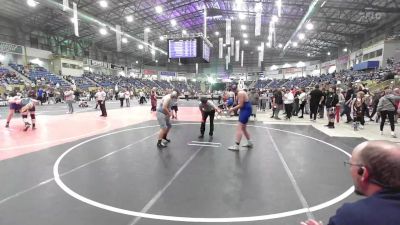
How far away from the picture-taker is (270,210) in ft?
11.5

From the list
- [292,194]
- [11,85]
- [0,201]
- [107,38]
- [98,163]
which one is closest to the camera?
[0,201]

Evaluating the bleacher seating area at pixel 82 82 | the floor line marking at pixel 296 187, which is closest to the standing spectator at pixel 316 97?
the floor line marking at pixel 296 187

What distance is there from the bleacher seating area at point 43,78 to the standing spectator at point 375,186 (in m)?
33.0

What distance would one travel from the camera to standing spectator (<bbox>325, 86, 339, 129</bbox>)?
422 inches

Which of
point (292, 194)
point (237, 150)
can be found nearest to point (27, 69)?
point (237, 150)

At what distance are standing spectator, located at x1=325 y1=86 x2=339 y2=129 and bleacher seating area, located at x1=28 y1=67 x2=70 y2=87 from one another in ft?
93.9

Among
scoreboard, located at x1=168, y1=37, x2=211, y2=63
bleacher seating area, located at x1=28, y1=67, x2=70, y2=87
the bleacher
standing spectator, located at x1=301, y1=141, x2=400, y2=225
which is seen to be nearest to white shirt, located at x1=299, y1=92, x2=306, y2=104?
scoreboard, located at x1=168, y1=37, x2=211, y2=63

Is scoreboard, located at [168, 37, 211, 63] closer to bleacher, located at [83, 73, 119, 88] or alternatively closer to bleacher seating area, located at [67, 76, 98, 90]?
bleacher seating area, located at [67, 76, 98, 90]

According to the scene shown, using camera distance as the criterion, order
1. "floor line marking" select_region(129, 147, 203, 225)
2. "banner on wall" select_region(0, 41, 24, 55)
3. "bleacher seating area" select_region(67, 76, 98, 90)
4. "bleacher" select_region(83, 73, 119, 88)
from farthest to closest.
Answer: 1. "bleacher" select_region(83, 73, 119, 88)
2. "bleacher seating area" select_region(67, 76, 98, 90)
3. "banner on wall" select_region(0, 41, 24, 55)
4. "floor line marking" select_region(129, 147, 203, 225)

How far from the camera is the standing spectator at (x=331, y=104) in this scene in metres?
10.7

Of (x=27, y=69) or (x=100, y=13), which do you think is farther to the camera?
(x=27, y=69)

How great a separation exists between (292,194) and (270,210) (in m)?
0.73

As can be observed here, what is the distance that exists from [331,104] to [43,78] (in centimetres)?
3088

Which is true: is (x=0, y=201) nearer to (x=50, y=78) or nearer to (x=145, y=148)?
(x=145, y=148)
